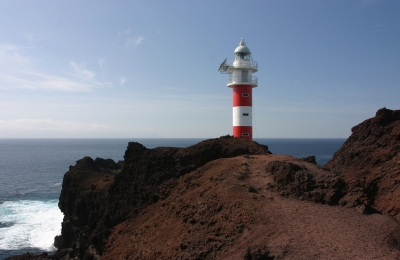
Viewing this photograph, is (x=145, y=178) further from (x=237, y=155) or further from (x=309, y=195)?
(x=309, y=195)

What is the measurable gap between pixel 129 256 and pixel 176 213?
2.20 meters

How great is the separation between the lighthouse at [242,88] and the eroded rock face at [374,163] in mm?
6533

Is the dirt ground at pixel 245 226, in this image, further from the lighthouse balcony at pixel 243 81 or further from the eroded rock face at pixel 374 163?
the lighthouse balcony at pixel 243 81

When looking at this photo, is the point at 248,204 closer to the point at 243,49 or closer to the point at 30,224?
the point at 243,49

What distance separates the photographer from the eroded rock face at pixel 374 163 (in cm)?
1313

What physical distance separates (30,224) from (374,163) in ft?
107

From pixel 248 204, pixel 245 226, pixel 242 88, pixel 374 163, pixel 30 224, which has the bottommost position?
pixel 30 224

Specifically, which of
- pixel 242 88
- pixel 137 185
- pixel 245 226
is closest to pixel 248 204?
pixel 245 226

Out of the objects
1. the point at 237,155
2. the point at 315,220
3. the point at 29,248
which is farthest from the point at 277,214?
the point at 29,248

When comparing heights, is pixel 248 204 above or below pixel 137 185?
above

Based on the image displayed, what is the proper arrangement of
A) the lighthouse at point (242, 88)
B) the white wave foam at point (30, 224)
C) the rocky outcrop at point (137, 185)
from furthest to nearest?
the white wave foam at point (30, 224)
the lighthouse at point (242, 88)
the rocky outcrop at point (137, 185)

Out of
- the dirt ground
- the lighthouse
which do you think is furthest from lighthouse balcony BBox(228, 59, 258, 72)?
the dirt ground

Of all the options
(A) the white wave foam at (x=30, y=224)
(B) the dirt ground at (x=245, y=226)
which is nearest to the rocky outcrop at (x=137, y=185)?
(B) the dirt ground at (x=245, y=226)

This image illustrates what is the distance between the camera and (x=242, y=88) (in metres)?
24.5
